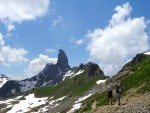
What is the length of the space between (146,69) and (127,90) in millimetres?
7532

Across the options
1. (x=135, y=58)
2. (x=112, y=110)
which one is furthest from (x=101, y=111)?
(x=135, y=58)

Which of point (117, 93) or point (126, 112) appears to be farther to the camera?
point (117, 93)

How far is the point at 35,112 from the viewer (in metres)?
189

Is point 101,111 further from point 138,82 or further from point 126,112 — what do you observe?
point 138,82

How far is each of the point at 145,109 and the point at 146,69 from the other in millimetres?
27319

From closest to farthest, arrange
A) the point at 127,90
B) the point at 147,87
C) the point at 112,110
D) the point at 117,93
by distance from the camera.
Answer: the point at 112,110 → the point at 117,93 → the point at 147,87 → the point at 127,90

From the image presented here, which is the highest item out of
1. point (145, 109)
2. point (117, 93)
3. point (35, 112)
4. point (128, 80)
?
point (35, 112)

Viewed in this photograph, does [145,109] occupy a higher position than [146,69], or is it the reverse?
[146,69]

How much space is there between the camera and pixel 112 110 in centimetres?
3850

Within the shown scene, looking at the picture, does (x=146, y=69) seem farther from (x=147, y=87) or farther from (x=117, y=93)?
(x=117, y=93)

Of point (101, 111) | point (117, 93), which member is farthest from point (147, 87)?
point (101, 111)

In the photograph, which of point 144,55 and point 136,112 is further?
point 144,55

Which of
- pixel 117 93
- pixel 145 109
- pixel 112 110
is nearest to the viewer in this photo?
pixel 145 109

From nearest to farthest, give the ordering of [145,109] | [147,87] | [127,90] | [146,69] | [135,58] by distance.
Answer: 1. [145,109]
2. [147,87]
3. [127,90]
4. [146,69]
5. [135,58]
